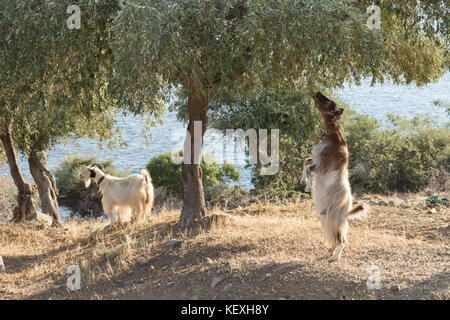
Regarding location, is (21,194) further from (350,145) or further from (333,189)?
(350,145)

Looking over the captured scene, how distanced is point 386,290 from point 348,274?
1.88ft

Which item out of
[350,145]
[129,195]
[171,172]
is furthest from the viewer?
[171,172]

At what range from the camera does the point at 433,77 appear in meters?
10.7

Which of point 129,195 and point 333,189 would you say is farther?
point 129,195

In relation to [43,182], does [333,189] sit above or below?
above

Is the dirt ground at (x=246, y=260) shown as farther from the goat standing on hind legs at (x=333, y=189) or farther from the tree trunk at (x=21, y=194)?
the tree trunk at (x=21, y=194)

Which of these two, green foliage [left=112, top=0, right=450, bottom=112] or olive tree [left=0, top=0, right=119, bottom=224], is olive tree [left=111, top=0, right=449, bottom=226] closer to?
green foliage [left=112, top=0, right=450, bottom=112]

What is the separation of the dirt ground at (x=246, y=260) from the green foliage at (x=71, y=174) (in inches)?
548

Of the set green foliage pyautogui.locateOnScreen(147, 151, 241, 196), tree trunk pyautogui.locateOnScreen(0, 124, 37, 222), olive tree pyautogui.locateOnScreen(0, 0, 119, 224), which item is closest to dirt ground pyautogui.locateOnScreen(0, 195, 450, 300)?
tree trunk pyautogui.locateOnScreen(0, 124, 37, 222)

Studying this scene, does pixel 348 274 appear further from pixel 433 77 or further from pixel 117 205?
pixel 117 205

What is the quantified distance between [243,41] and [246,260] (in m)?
3.21

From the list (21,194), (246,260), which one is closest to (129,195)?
(21,194)

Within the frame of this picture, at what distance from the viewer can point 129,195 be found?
12.0 meters
